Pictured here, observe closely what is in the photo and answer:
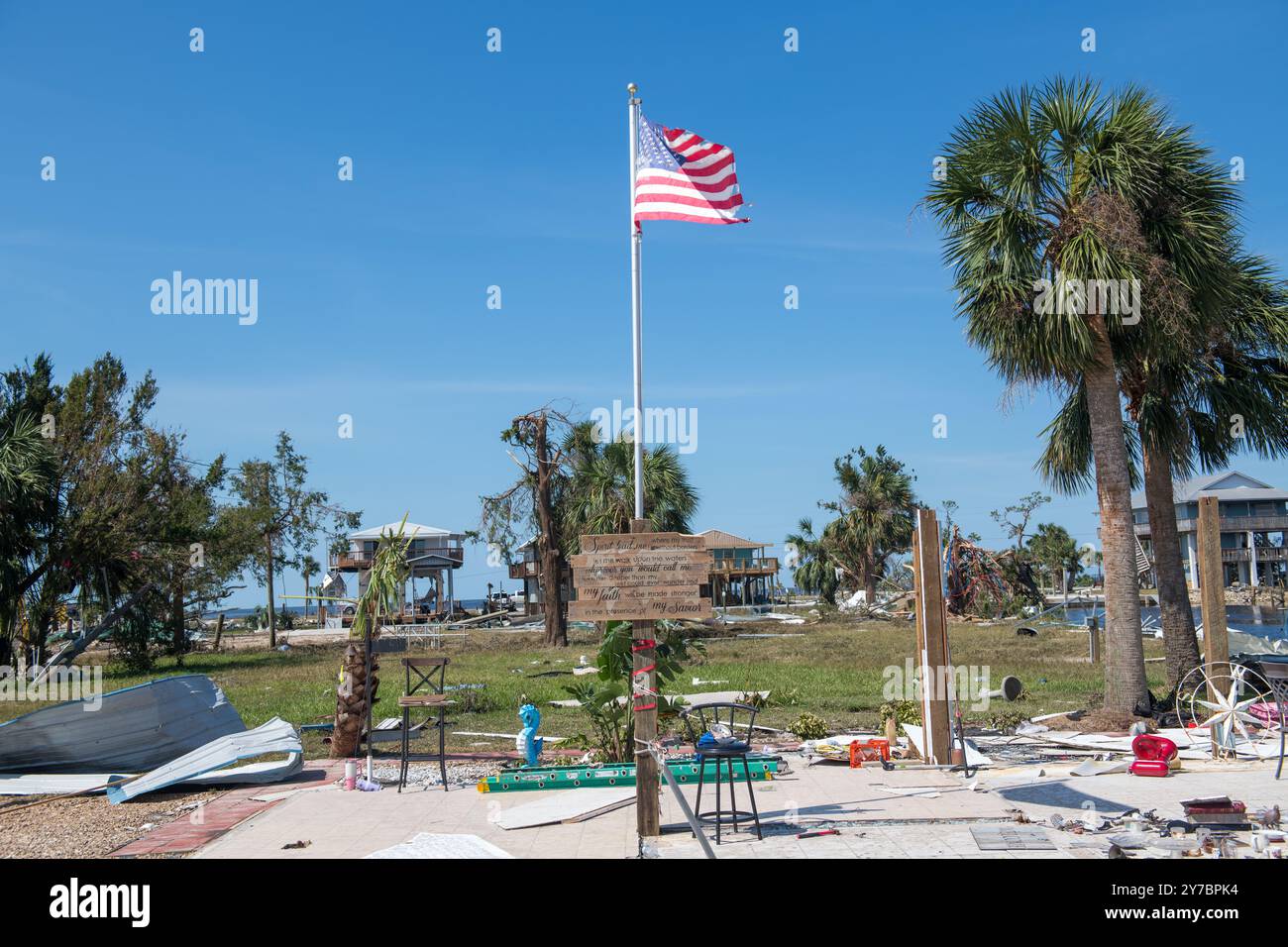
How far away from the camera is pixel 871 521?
53406 mm

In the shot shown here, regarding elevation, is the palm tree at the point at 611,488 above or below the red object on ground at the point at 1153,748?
above

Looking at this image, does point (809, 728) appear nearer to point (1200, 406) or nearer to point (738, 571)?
point (1200, 406)

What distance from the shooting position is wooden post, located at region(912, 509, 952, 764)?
35.4 feet

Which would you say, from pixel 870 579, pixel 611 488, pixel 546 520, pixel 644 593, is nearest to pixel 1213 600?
pixel 644 593

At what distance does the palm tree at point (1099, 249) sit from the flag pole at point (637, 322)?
621cm

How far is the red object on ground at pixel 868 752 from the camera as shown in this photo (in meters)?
11.3

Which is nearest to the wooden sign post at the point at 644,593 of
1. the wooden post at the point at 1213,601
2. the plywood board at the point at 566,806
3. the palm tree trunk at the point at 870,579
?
the plywood board at the point at 566,806

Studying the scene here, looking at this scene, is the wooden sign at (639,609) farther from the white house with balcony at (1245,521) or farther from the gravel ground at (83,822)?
the white house with balcony at (1245,521)

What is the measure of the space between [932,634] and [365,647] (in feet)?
20.8

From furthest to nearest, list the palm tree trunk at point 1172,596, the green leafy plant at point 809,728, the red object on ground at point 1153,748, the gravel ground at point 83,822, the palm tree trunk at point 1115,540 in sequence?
the palm tree trunk at point 1172,596, the palm tree trunk at point 1115,540, the green leafy plant at point 809,728, the red object on ground at point 1153,748, the gravel ground at point 83,822

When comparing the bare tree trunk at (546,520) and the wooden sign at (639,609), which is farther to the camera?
the bare tree trunk at (546,520)

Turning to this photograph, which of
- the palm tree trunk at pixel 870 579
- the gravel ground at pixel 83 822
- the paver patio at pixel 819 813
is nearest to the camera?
the paver patio at pixel 819 813
